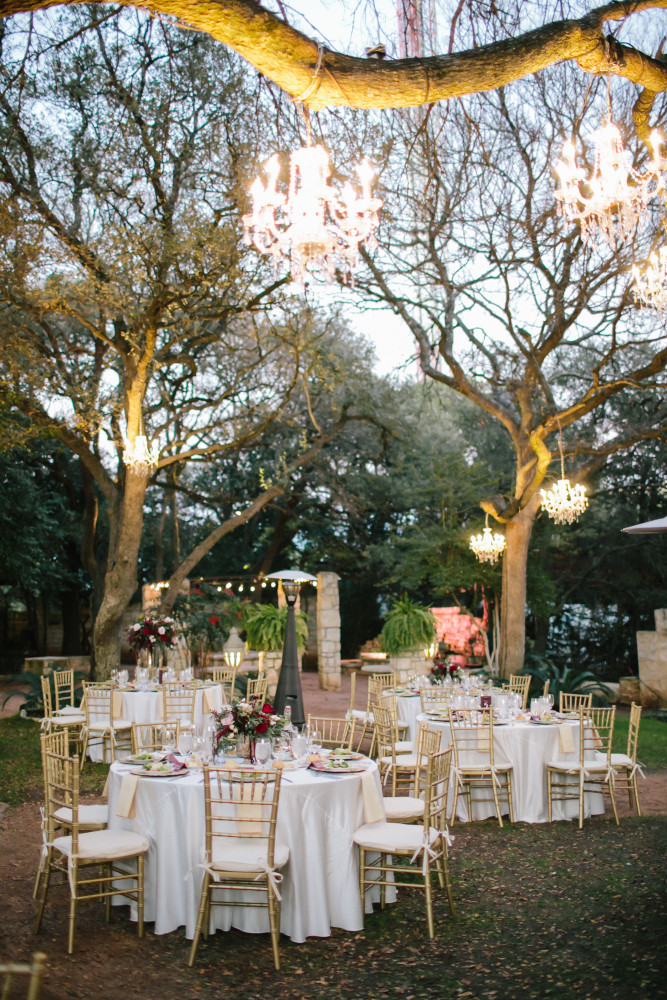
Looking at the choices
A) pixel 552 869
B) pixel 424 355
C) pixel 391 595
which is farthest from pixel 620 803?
pixel 391 595

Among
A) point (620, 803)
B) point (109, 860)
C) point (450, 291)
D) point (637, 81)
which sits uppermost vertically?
point (450, 291)

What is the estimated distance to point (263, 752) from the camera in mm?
4980

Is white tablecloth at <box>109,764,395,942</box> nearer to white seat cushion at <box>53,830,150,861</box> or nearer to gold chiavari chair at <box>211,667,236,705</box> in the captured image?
white seat cushion at <box>53,830,150,861</box>

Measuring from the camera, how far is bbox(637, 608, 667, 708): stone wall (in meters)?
14.3

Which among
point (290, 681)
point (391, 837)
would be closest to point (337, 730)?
point (290, 681)

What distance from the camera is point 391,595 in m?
22.2

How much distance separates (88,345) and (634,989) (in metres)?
15.1

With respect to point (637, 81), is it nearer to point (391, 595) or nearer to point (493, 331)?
point (493, 331)

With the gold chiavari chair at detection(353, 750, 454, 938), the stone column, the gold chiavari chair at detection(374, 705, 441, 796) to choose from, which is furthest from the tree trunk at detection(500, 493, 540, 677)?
the gold chiavari chair at detection(353, 750, 454, 938)

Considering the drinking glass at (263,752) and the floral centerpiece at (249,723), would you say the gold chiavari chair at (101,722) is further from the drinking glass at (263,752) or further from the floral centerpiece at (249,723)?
the drinking glass at (263,752)

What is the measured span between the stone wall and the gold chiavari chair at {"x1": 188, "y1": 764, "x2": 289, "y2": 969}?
1127 cm

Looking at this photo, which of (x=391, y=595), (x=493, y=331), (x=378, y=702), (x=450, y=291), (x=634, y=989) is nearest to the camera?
(x=634, y=989)

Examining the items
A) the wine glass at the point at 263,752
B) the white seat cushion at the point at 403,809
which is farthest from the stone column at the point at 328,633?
the wine glass at the point at 263,752

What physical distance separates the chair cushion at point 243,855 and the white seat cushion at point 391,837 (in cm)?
48
